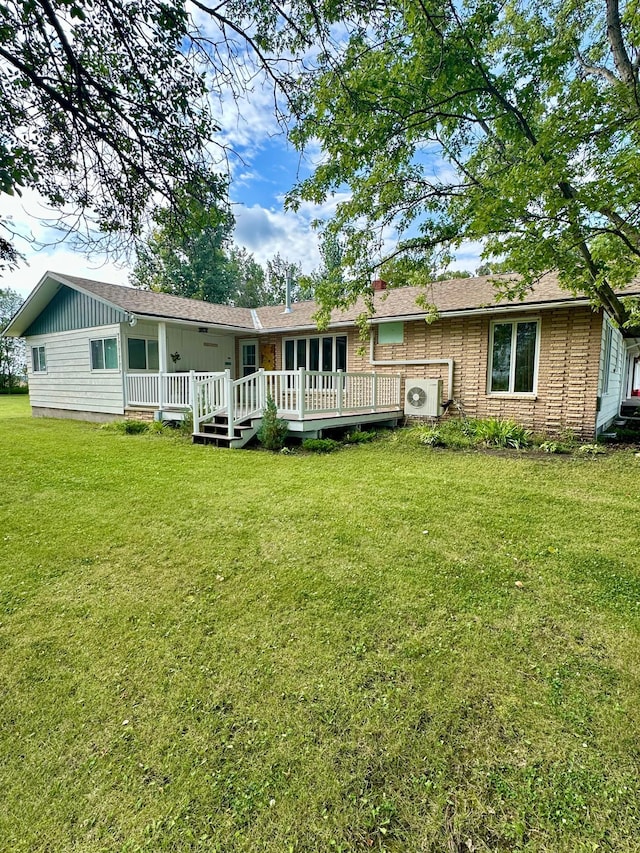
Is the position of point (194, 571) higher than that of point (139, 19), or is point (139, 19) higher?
point (139, 19)

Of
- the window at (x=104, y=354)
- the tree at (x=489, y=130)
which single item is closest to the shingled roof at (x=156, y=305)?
the window at (x=104, y=354)

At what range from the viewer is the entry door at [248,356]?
1453 centimetres

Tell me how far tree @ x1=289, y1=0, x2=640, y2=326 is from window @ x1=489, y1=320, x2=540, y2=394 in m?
2.79

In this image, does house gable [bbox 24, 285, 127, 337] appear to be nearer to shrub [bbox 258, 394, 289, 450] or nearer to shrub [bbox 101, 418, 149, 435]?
shrub [bbox 101, 418, 149, 435]

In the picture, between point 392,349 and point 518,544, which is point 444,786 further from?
point 392,349

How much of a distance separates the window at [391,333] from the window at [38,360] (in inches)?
497

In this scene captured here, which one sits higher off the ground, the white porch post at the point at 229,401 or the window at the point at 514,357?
the window at the point at 514,357

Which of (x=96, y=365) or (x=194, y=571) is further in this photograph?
(x=96, y=365)

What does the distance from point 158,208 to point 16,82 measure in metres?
1.37

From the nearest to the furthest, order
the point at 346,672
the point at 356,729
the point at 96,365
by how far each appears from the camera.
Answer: the point at 356,729 < the point at 346,672 < the point at 96,365

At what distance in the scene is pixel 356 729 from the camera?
75.5 inches

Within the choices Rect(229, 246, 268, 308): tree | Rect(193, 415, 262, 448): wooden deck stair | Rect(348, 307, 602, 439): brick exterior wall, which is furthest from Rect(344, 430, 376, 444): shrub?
Rect(229, 246, 268, 308): tree

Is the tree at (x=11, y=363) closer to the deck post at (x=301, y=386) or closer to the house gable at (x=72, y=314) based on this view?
the house gable at (x=72, y=314)

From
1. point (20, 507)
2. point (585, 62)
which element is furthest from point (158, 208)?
point (585, 62)
